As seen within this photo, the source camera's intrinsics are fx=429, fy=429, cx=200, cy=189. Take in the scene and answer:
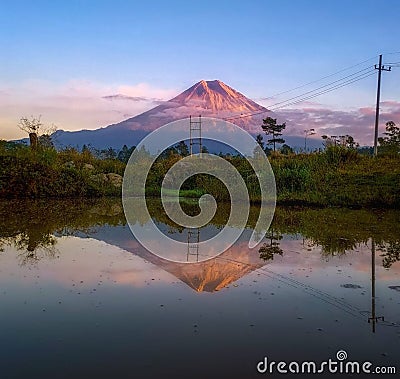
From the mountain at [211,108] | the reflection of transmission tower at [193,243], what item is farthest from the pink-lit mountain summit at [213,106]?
the reflection of transmission tower at [193,243]

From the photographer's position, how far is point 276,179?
1806cm

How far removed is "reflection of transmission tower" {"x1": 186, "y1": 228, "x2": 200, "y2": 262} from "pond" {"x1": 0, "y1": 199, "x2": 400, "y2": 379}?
0.08 metres

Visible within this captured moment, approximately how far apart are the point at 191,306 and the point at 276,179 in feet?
45.0

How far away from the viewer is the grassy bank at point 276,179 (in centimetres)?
1642

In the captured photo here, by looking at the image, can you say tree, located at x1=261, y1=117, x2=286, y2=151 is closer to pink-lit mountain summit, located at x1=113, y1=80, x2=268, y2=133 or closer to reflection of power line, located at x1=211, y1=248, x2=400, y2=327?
pink-lit mountain summit, located at x1=113, y1=80, x2=268, y2=133

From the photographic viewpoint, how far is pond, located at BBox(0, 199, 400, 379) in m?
3.48

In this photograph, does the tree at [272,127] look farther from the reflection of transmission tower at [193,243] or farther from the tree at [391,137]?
the reflection of transmission tower at [193,243]

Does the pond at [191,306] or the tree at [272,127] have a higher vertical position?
the tree at [272,127]

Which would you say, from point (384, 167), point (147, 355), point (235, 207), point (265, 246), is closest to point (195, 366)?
point (147, 355)

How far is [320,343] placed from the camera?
3.84 m

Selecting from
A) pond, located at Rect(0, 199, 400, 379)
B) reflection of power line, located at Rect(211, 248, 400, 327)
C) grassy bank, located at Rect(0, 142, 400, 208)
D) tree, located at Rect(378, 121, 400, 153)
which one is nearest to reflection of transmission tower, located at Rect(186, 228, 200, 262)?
pond, located at Rect(0, 199, 400, 379)

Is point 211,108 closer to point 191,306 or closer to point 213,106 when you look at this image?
point 213,106

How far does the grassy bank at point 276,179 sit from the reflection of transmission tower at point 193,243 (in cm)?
710

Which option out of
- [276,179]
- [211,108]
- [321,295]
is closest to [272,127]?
[211,108]
